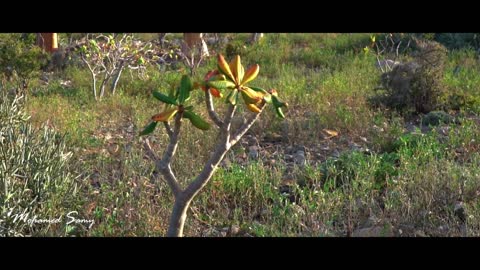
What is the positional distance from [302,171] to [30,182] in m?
1.75

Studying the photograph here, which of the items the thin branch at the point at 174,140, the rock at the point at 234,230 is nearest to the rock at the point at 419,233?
the rock at the point at 234,230

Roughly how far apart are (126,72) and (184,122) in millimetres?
4072

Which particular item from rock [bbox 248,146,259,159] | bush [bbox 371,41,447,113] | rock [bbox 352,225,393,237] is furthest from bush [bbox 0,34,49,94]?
rock [bbox 352,225,393,237]

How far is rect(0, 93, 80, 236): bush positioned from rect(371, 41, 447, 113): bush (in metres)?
3.43

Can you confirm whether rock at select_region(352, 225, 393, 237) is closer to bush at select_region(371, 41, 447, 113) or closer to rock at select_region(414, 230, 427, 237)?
rock at select_region(414, 230, 427, 237)

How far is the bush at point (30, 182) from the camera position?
309 cm

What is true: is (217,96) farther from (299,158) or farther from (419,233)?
(299,158)

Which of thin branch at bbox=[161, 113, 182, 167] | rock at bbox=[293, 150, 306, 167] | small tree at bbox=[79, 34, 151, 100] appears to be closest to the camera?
thin branch at bbox=[161, 113, 182, 167]

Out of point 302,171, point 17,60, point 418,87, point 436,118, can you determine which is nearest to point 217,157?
point 302,171

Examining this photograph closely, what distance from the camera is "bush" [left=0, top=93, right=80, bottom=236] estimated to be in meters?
3.09

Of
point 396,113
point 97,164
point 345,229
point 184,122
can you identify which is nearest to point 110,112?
point 184,122

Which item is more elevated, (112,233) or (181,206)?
(181,206)
